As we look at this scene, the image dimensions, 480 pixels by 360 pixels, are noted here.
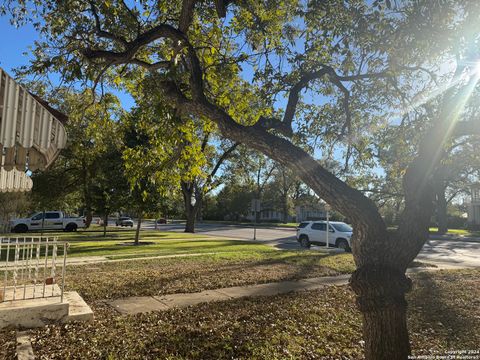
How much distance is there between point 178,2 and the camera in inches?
358

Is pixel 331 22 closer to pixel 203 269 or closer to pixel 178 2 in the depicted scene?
pixel 178 2

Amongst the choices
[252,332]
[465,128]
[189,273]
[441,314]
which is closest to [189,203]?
[189,273]

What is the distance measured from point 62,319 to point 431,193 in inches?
200

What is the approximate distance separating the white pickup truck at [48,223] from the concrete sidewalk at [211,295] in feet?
97.0

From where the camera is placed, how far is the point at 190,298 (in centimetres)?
777

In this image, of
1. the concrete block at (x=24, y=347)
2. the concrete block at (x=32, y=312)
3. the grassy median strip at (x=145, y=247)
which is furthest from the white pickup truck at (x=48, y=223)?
the concrete block at (x=24, y=347)

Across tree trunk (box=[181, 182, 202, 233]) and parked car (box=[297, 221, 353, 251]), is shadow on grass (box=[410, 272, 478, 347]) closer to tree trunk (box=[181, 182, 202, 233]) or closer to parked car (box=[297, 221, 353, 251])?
parked car (box=[297, 221, 353, 251])

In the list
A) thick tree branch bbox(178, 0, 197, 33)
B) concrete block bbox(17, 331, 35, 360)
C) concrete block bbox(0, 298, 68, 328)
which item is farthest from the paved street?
concrete block bbox(17, 331, 35, 360)

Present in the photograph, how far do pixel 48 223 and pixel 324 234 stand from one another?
24730 mm

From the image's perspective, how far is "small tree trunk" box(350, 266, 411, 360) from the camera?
393cm

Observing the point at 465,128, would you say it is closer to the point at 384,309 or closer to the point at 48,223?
the point at 384,309

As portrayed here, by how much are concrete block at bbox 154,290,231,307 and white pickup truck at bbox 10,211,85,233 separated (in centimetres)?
2969

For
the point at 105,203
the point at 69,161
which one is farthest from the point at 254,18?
the point at 69,161

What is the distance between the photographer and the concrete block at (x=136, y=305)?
674cm
